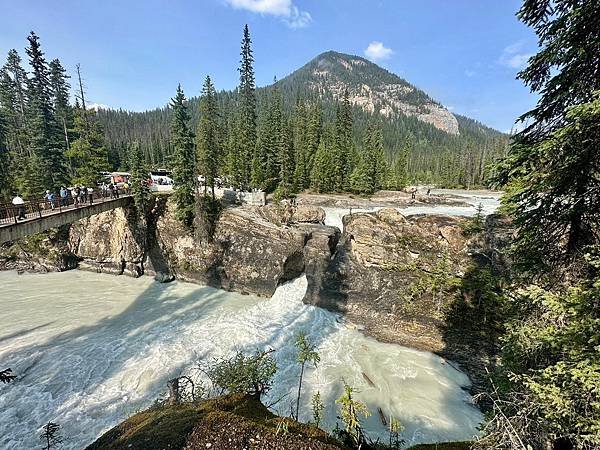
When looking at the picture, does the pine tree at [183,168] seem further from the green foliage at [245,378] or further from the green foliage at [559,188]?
the green foliage at [559,188]

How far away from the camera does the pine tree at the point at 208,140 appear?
33469 mm

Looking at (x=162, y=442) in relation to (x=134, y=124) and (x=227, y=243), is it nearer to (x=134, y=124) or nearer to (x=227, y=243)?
(x=227, y=243)

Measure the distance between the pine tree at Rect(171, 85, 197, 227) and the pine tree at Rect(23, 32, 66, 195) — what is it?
743 inches

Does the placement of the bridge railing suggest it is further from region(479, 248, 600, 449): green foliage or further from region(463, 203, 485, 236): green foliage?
region(463, 203, 485, 236): green foliage

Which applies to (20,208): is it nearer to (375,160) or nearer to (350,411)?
(350,411)

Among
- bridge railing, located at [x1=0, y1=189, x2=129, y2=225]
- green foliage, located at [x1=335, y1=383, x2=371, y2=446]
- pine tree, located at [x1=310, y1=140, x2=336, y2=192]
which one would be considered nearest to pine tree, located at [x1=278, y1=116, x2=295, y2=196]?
pine tree, located at [x1=310, y1=140, x2=336, y2=192]

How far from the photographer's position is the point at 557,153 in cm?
563

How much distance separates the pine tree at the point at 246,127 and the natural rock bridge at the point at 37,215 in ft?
65.6

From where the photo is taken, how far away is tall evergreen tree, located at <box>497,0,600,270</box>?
532cm

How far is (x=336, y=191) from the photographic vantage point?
49.4m

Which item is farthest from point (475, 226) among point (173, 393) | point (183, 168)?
point (183, 168)

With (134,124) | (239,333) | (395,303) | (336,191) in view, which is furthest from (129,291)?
(134,124)

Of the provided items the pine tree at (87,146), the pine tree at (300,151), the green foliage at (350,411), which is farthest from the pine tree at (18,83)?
the green foliage at (350,411)

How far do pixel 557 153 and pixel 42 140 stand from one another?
47.6m
